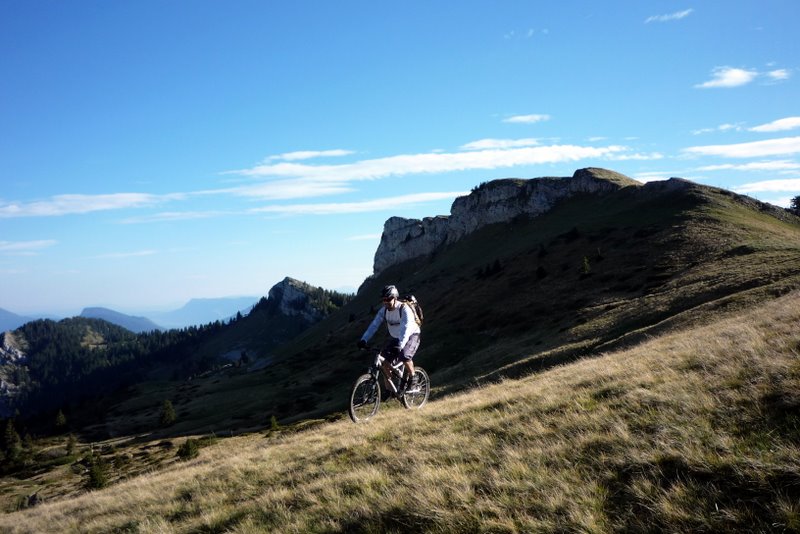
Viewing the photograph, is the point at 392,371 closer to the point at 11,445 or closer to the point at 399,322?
the point at 399,322

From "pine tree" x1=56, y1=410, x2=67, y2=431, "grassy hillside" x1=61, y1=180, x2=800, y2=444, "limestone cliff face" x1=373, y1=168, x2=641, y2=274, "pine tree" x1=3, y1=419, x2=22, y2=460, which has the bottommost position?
"pine tree" x1=56, y1=410, x2=67, y2=431

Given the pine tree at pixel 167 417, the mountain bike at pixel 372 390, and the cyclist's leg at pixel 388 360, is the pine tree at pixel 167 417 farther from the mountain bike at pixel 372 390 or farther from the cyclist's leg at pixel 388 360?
the cyclist's leg at pixel 388 360

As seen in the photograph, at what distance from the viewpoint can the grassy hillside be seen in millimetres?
39438

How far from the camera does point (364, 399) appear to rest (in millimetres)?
15258

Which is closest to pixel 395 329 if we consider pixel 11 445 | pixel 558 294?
pixel 558 294

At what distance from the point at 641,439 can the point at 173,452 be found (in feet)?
212

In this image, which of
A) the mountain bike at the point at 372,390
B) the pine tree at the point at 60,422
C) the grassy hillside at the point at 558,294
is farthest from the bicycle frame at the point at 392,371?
the pine tree at the point at 60,422

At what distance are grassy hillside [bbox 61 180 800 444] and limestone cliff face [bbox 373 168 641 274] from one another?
5515 millimetres

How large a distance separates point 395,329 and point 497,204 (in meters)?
144

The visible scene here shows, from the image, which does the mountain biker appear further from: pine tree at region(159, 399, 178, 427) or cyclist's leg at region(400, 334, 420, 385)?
pine tree at region(159, 399, 178, 427)

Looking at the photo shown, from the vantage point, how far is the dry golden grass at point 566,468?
18.0ft

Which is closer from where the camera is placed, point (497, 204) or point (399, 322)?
point (399, 322)

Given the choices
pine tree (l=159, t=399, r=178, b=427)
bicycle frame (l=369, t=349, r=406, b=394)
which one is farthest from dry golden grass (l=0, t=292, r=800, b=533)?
pine tree (l=159, t=399, r=178, b=427)

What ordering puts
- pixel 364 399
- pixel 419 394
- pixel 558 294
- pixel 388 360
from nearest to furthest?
pixel 388 360 → pixel 364 399 → pixel 419 394 → pixel 558 294
